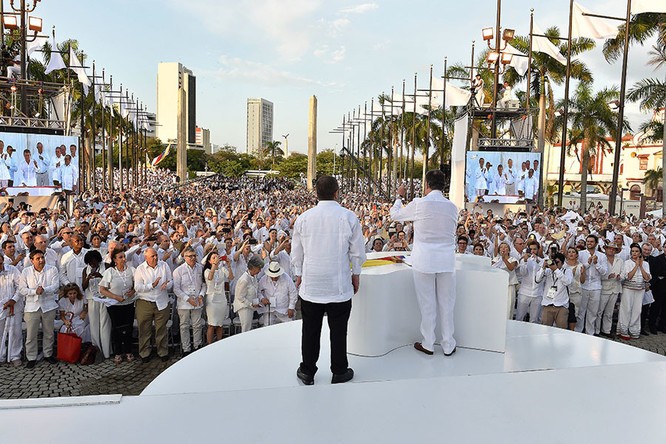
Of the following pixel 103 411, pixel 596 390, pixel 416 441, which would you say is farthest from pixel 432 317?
pixel 103 411

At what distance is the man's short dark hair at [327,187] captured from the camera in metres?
3.62

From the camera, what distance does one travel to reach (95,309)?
7355mm

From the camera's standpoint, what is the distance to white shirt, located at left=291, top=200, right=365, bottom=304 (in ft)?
11.7

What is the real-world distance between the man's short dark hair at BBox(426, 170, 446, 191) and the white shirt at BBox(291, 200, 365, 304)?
899 mm

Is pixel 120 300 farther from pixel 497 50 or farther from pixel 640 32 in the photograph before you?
pixel 640 32

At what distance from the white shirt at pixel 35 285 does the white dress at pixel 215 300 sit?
2.06 meters

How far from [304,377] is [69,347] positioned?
4.89 metres

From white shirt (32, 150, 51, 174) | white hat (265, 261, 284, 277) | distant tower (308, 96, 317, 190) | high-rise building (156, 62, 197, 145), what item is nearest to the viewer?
white hat (265, 261, 284, 277)

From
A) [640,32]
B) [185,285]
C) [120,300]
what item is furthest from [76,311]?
[640,32]

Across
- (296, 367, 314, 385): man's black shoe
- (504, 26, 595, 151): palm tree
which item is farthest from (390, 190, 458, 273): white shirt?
(504, 26, 595, 151): palm tree

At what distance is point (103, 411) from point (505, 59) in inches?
982

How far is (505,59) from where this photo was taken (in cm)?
2359

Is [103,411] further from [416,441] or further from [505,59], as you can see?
[505,59]

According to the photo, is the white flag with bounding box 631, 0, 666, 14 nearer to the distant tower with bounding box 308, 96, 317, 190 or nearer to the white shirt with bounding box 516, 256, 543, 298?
the white shirt with bounding box 516, 256, 543, 298
